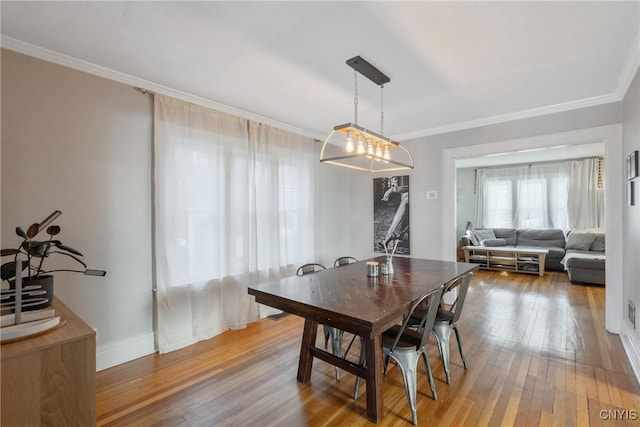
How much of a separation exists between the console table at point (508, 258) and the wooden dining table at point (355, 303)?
14.5 ft

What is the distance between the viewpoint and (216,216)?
3.26 metres

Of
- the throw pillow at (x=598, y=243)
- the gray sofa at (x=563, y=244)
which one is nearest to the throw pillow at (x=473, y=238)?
the gray sofa at (x=563, y=244)

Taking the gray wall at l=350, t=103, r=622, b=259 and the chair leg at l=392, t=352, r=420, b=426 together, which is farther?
the gray wall at l=350, t=103, r=622, b=259

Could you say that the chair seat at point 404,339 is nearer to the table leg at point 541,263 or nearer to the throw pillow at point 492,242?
the table leg at point 541,263

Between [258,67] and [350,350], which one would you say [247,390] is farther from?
[258,67]

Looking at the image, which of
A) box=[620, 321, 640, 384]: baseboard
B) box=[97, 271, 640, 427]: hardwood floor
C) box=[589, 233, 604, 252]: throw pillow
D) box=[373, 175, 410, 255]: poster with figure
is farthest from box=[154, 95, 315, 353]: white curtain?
box=[589, 233, 604, 252]: throw pillow

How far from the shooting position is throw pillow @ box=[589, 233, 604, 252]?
5.83 meters

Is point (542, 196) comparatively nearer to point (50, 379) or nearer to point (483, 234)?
point (483, 234)

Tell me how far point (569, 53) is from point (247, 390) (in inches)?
139

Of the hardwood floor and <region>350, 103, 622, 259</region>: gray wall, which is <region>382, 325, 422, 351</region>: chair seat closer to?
the hardwood floor

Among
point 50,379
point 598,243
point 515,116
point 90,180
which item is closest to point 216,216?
point 90,180

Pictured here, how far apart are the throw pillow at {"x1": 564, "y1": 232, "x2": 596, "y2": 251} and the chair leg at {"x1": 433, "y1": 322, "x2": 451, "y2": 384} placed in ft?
18.4

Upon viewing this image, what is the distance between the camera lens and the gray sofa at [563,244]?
509 centimetres

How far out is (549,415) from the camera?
6.28 ft
